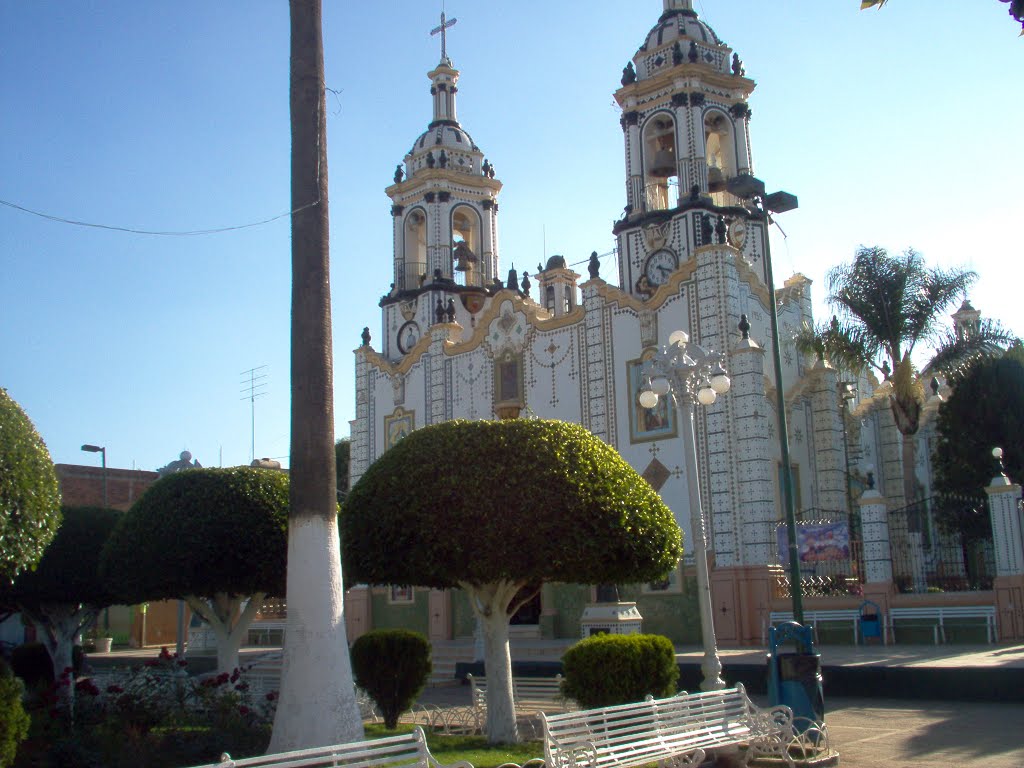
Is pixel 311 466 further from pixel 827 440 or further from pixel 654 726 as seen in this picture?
pixel 827 440

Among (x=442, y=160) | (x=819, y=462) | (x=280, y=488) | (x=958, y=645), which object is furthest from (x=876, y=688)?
(x=442, y=160)

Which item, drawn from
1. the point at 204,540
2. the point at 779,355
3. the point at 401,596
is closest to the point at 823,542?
the point at 779,355

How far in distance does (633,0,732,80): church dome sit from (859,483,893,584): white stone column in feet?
52.9

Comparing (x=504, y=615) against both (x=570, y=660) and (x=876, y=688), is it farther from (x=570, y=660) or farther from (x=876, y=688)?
(x=876, y=688)

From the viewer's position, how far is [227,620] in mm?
19234

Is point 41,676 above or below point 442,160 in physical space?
below

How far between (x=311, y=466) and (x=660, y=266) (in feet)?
79.4

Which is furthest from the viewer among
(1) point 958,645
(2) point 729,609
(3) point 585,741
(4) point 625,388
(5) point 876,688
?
(4) point 625,388

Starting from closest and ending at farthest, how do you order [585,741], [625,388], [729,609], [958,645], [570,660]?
1. [585,741]
2. [570,660]
3. [958,645]
4. [729,609]
5. [625,388]

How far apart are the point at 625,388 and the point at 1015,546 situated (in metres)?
11.9

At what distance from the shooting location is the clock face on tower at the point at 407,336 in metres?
39.3

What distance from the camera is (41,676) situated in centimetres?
2300

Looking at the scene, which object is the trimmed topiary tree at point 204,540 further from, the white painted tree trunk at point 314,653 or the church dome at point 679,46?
the church dome at point 679,46

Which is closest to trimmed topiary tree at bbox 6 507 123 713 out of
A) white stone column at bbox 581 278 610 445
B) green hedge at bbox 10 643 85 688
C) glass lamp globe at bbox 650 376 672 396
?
green hedge at bbox 10 643 85 688
